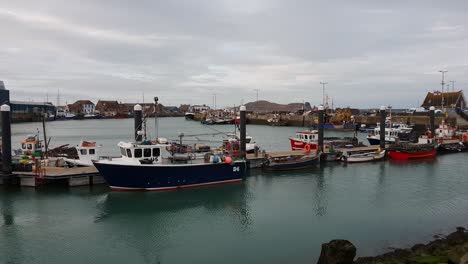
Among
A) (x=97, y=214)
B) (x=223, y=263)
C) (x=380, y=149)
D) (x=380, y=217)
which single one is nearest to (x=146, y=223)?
(x=97, y=214)

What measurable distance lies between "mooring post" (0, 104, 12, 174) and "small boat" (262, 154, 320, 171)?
18.1m

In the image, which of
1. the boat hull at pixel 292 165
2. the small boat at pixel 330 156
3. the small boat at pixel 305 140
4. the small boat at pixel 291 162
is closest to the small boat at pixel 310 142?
the small boat at pixel 305 140

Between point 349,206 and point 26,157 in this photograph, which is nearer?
point 349,206

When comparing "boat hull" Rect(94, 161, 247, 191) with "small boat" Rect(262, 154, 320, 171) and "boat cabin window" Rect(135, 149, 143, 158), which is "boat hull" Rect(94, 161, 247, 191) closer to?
"boat cabin window" Rect(135, 149, 143, 158)

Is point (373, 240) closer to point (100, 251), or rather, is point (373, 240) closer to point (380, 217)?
point (380, 217)

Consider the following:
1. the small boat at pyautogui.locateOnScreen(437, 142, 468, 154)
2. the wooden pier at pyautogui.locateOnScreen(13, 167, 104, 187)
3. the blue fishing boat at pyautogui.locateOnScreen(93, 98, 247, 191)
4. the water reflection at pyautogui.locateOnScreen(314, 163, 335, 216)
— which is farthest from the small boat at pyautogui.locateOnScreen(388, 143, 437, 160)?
the wooden pier at pyautogui.locateOnScreen(13, 167, 104, 187)

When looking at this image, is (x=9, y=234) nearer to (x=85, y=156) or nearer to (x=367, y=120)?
(x=85, y=156)

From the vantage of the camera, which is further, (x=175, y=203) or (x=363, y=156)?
(x=363, y=156)

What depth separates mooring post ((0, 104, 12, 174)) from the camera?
2362 cm

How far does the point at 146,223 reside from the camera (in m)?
19.0

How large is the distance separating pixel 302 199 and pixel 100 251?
12.6 meters

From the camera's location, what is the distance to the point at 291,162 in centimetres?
3184

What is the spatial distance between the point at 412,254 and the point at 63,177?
20.2 meters

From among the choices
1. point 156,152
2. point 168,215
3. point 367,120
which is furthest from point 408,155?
point 367,120
